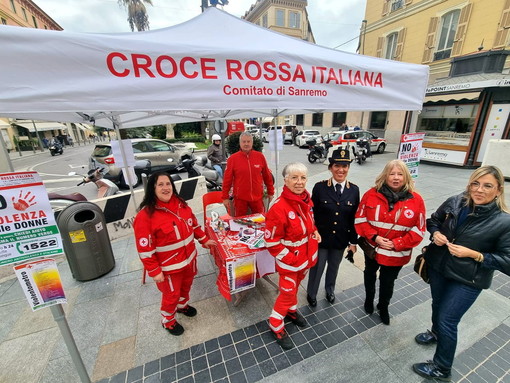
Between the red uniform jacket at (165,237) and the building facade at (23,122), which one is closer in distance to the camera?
→ the red uniform jacket at (165,237)

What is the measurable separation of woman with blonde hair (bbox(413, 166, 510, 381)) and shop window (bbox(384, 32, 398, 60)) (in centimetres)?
2075

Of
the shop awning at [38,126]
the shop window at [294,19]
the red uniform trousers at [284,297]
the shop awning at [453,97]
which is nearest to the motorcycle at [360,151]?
the shop awning at [453,97]

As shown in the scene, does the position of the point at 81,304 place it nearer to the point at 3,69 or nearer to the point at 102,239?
the point at 102,239

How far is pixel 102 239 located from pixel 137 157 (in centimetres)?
680

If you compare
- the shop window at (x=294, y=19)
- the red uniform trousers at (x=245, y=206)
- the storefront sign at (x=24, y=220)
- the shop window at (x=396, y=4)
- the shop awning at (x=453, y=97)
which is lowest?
the red uniform trousers at (x=245, y=206)

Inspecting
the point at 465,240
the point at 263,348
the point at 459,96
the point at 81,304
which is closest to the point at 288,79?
the point at 465,240

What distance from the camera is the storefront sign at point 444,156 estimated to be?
9.20 metres

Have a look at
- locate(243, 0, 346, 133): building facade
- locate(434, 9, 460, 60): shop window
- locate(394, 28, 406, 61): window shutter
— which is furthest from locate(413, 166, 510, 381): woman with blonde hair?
locate(243, 0, 346, 133): building facade

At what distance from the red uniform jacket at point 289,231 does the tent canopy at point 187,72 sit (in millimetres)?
851

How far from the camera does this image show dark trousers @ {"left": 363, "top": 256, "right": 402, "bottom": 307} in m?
2.33

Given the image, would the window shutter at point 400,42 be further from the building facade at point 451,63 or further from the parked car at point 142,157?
the parked car at point 142,157

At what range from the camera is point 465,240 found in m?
1.75

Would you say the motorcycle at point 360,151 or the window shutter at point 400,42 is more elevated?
the window shutter at point 400,42

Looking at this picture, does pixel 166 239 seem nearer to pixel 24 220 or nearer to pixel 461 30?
pixel 24 220
